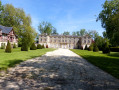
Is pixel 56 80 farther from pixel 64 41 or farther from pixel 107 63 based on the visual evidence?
pixel 64 41

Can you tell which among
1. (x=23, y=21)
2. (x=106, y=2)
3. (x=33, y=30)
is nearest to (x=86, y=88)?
(x=106, y=2)

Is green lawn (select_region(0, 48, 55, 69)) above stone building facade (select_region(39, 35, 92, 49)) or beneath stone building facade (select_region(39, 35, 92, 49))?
beneath

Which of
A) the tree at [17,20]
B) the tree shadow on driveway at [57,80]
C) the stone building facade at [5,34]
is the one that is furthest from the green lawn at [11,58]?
the tree at [17,20]

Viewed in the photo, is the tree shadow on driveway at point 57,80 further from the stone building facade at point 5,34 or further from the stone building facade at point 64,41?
the stone building facade at point 64,41

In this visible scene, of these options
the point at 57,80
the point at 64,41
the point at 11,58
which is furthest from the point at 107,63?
the point at 64,41

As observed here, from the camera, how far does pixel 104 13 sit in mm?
22109

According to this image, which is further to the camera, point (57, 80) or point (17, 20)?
point (17, 20)

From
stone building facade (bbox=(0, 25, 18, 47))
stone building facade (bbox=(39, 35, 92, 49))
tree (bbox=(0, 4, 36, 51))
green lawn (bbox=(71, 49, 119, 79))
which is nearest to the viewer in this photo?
green lawn (bbox=(71, 49, 119, 79))

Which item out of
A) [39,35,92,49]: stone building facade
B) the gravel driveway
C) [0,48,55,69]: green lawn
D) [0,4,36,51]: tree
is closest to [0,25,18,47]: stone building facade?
[0,4,36,51]: tree

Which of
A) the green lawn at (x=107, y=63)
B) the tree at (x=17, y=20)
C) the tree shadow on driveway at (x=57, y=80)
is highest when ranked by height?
the tree at (x=17, y=20)

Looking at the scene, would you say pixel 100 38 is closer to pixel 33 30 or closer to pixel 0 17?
pixel 33 30

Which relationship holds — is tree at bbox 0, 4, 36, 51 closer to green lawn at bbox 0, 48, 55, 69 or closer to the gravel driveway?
green lawn at bbox 0, 48, 55, 69

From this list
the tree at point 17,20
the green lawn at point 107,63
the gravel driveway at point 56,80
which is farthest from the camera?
the tree at point 17,20

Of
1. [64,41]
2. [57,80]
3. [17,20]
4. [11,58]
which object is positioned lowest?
[57,80]
